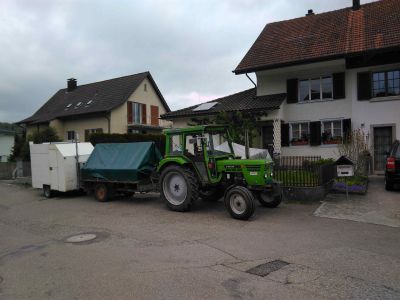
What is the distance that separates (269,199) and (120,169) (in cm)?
492

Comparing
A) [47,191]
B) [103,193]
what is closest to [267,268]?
[103,193]

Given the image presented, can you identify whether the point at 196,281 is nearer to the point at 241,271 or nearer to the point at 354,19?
the point at 241,271

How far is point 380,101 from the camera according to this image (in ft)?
61.5

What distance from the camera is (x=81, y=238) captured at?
8320 millimetres

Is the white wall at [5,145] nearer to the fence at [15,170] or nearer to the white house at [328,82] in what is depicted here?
the fence at [15,170]

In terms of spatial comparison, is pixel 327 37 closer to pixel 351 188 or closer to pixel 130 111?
pixel 351 188

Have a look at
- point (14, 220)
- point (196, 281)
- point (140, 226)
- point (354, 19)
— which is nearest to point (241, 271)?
point (196, 281)

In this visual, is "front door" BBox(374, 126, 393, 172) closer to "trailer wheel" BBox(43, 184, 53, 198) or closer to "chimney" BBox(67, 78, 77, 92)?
"trailer wheel" BBox(43, 184, 53, 198)

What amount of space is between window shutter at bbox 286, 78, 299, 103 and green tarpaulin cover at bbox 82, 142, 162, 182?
10485mm

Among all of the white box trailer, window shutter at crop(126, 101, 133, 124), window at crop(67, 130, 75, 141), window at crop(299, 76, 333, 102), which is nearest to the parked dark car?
window at crop(299, 76, 333, 102)

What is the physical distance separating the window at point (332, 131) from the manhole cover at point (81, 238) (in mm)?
Result: 14717

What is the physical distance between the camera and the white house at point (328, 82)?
18.7m

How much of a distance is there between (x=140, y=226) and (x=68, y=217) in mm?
2701

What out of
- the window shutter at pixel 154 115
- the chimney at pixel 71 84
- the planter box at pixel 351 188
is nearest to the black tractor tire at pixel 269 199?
the planter box at pixel 351 188
